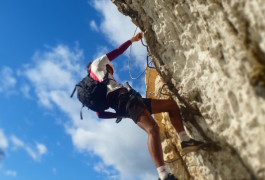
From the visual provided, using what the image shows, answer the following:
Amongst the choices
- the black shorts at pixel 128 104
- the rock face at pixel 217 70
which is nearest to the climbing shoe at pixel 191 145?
the rock face at pixel 217 70

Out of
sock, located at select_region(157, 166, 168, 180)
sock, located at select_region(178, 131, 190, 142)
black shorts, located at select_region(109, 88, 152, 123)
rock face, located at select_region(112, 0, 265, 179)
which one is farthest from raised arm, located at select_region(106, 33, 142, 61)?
sock, located at select_region(157, 166, 168, 180)

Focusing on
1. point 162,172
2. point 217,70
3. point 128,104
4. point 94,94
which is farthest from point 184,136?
point 94,94

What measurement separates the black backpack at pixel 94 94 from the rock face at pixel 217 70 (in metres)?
1.61

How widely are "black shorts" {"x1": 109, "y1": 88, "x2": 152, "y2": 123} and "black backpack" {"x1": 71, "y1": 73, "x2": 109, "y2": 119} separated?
0.19 meters

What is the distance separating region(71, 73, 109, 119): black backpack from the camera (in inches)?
249

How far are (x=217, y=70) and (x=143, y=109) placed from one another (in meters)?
1.78

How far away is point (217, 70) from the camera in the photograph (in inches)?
197

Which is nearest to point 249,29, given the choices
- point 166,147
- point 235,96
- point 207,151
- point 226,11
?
point 226,11

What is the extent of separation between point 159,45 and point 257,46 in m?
3.09

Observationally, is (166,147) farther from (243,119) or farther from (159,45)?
(243,119)

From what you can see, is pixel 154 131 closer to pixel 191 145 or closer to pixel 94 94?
pixel 191 145

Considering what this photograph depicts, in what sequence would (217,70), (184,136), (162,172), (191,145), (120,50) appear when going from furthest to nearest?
(120,50) → (184,136) → (191,145) → (162,172) → (217,70)

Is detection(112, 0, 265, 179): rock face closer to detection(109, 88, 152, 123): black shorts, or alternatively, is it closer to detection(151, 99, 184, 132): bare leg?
detection(151, 99, 184, 132): bare leg

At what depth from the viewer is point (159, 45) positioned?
22.9ft
